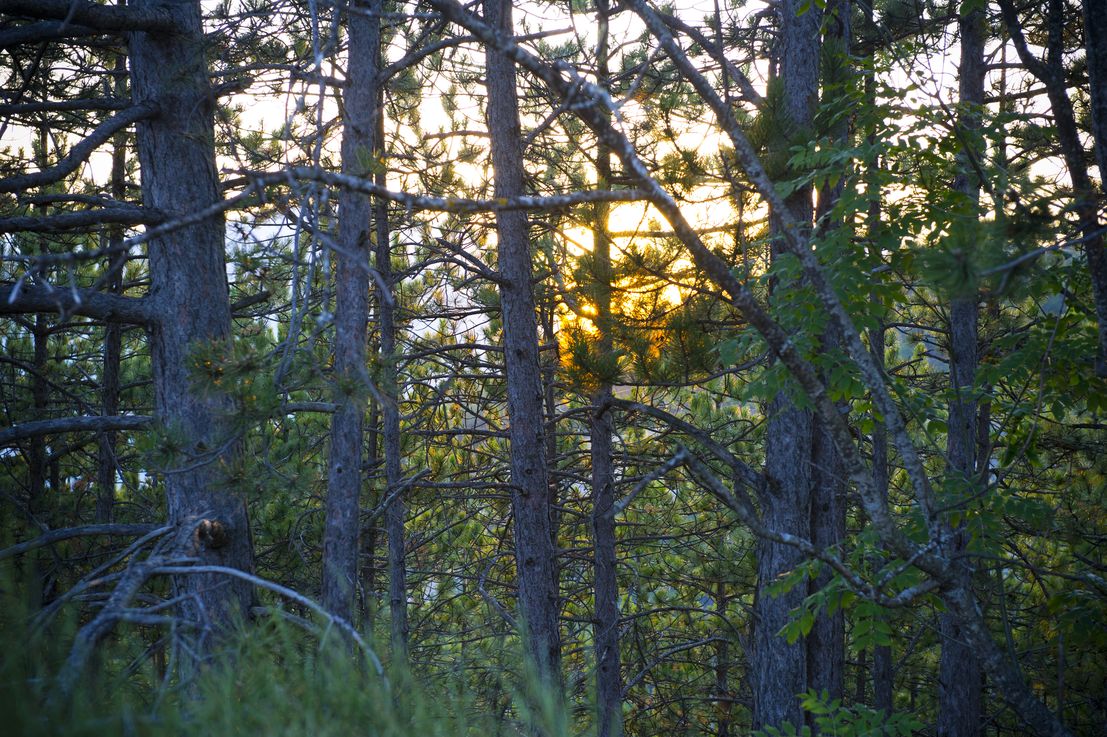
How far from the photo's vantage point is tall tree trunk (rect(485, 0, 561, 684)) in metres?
7.34

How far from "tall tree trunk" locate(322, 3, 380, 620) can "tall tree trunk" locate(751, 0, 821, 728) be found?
3.39 metres

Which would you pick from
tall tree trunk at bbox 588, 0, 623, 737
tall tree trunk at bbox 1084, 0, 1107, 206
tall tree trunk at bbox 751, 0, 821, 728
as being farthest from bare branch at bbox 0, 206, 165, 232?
tall tree trunk at bbox 1084, 0, 1107, 206

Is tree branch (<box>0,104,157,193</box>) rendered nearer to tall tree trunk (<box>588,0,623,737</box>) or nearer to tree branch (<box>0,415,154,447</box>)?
tree branch (<box>0,415,154,447</box>)

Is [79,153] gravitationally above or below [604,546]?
above

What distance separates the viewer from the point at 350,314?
509 cm

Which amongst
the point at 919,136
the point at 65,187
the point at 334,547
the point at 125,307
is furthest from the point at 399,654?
the point at 65,187

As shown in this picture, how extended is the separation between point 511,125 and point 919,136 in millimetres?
3820

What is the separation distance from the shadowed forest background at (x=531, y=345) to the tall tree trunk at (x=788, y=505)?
0.03 meters

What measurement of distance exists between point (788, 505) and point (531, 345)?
2.64 m

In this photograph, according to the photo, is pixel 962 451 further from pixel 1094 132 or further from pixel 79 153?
pixel 79 153

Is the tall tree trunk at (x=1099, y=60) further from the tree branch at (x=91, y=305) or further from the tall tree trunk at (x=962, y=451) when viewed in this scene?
the tall tree trunk at (x=962, y=451)

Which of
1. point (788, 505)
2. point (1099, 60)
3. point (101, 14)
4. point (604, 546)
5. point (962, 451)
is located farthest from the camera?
point (962, 451)

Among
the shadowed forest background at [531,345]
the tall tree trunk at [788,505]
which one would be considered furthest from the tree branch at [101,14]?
the tall tree trunk at [788,505]

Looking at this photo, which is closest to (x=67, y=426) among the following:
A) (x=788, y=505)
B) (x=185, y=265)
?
(x=185, y=265)
